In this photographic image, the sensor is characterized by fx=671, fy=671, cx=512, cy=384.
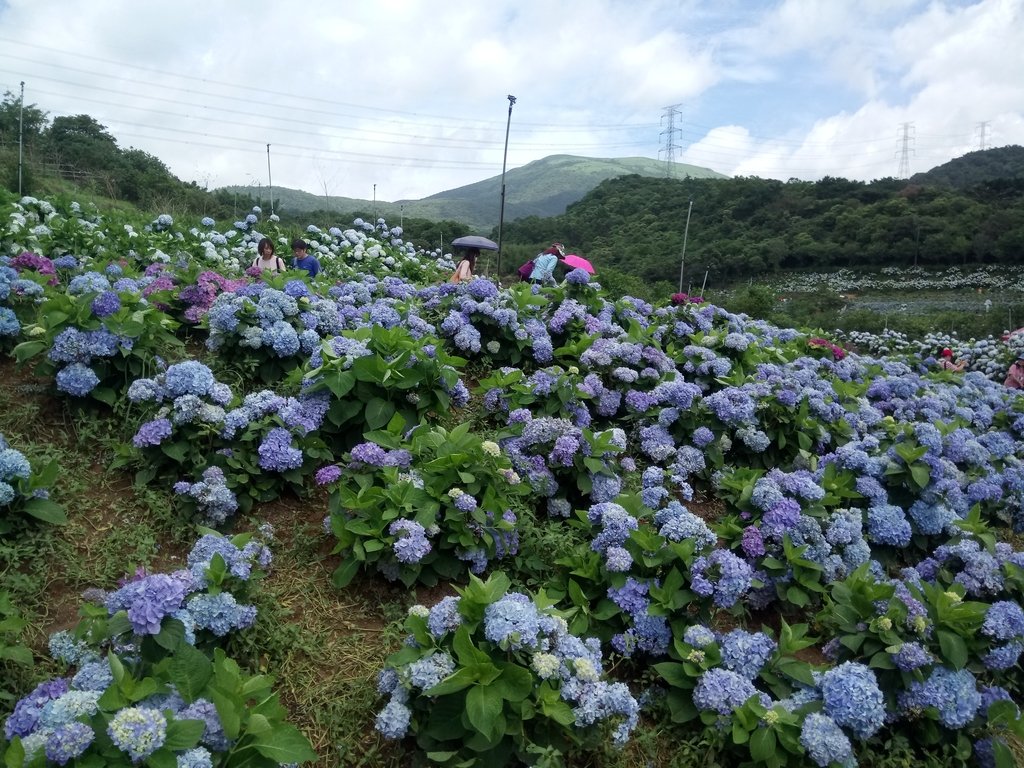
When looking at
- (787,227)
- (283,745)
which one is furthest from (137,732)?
(787,227)

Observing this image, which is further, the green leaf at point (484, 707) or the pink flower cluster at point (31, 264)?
the pink flower cluster at point (31, 264)

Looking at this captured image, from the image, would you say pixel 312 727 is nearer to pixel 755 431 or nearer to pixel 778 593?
pixel 778 593

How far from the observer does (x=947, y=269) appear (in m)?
30.7

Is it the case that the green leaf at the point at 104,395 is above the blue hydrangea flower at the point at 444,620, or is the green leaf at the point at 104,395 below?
above

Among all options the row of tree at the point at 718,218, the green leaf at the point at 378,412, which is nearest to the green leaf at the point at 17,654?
the green leaf at the point at 378,412

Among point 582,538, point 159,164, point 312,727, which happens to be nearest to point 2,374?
point 312,727

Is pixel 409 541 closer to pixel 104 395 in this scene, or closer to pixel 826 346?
pixel 104 395

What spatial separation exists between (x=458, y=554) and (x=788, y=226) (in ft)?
130

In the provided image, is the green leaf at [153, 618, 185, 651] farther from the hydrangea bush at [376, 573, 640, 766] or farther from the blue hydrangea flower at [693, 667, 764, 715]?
the blue hydrangea flower at [693, 667, 764, 715]

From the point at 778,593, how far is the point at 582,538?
35.1 inches

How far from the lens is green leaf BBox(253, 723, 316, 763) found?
1.64 metres

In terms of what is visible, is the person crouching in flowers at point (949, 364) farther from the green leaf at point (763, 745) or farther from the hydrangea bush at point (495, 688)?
the hydrangea bush at point (495, 688)

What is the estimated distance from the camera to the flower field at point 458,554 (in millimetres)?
1964

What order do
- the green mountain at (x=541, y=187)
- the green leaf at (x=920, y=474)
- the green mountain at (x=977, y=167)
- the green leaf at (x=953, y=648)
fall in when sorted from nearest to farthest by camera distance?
the green leaf at (x=953, y=648), the green leaf at (x=920, y=474), the green mountain at (x=977, y=167), the green mountain at (x=541, y=187)
